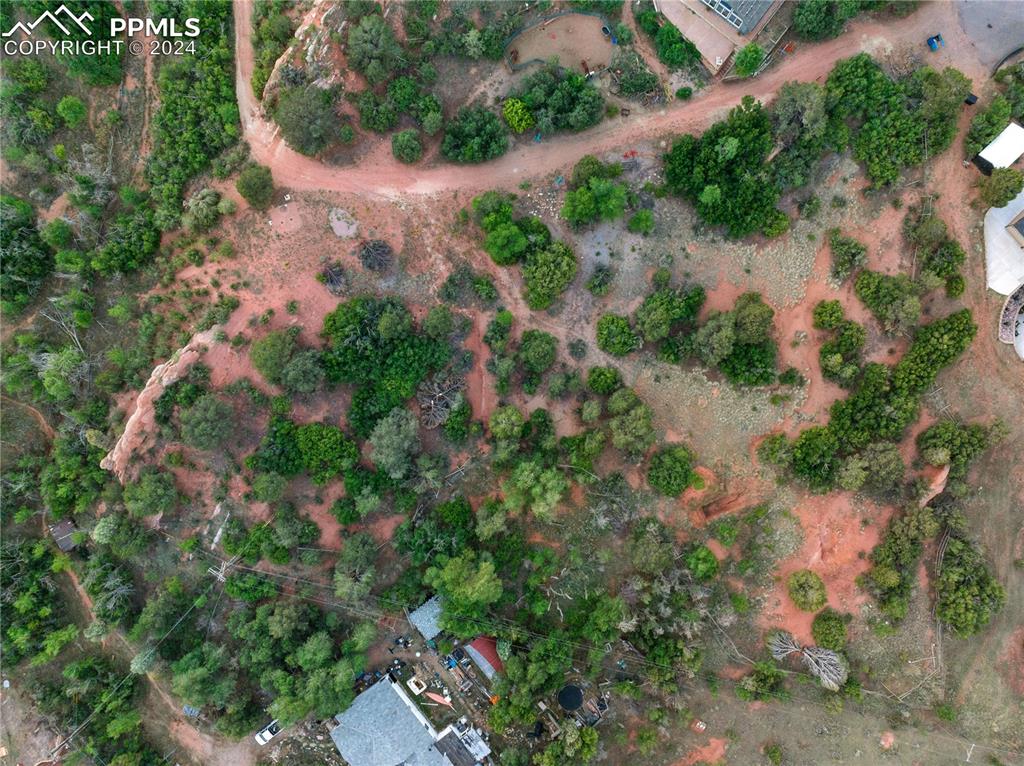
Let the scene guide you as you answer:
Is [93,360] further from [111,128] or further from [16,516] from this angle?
[111,128]

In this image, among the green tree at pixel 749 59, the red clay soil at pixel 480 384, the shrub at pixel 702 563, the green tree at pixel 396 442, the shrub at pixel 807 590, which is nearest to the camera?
the green tree at pixel 396 442

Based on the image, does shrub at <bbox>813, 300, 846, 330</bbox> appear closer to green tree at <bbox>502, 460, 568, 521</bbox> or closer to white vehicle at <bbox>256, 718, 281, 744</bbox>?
green tree at <bbox>502, 460, 568, 521</bbox>

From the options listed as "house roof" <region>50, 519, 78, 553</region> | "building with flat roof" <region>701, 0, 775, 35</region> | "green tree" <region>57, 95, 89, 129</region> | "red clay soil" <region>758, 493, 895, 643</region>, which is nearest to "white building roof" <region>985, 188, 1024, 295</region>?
"red clay soil" <region>758, 493, 895, 643</region>

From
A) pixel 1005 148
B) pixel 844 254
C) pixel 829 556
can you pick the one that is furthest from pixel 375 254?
pixel 1005 148

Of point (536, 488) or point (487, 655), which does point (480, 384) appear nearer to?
point (536, 488)

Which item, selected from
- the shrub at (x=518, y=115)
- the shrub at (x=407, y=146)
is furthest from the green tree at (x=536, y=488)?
the shrub at (x=518, y=115)

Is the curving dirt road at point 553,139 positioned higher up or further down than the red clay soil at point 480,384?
higher up

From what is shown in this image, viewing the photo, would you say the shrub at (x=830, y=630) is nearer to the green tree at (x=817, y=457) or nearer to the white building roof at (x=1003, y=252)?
the green tree at (x=817, y=457)
